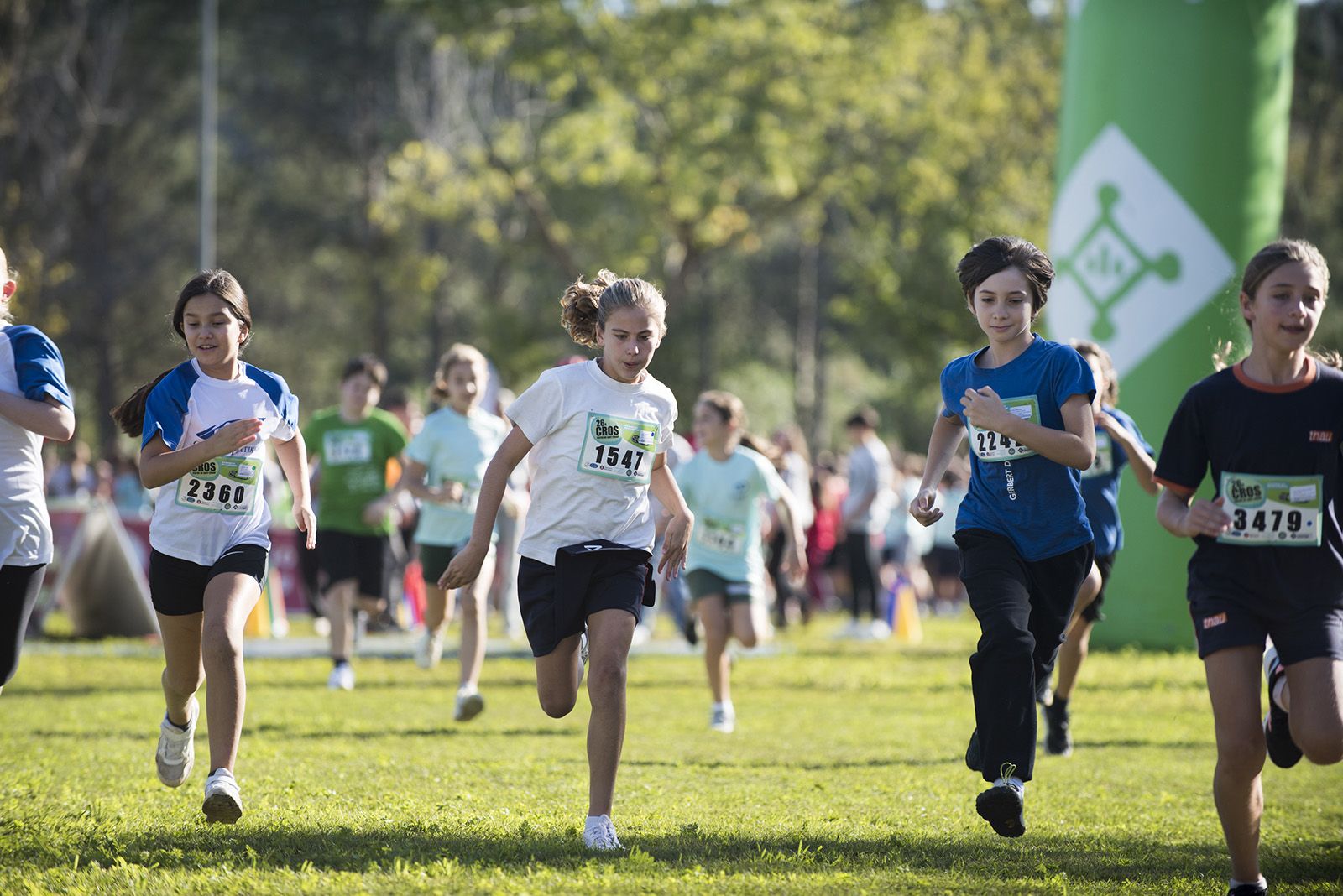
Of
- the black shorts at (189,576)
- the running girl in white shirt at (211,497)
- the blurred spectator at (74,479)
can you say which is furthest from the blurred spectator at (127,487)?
the black shorts at (189,576)

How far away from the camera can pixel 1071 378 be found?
5680 millimetres

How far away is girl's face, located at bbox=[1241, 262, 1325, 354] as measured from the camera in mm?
5035

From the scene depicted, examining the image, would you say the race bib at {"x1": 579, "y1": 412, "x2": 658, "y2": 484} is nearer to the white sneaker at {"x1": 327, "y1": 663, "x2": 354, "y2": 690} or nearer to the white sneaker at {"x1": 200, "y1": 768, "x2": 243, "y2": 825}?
the white sneaker at {"x1": 200, "y1": 768, "x2": 243, "y2": 825}

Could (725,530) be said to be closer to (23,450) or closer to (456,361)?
(456,361)

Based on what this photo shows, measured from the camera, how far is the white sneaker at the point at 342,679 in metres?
11.6

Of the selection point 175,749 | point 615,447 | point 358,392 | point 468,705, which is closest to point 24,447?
point 175,749

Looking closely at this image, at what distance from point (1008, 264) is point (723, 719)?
4.81 m

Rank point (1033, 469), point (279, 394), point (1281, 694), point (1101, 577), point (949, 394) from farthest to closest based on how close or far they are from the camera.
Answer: point (1101, 577) → point (279, 394) → point (949, 394) → point (1033, 469) → point (1281, 694)

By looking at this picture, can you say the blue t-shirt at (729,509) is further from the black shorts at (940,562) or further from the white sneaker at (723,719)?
the black shorts at (940,562)

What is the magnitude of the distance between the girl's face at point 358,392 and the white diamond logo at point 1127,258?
285 inches

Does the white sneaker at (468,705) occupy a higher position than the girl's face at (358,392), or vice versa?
the girl's face at (358,392)

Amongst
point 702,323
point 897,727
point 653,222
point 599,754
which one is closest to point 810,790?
point 599,754

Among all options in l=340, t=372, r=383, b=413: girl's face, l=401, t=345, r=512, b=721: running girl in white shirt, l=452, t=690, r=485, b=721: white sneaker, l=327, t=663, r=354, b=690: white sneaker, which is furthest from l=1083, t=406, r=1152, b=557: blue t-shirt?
l=327, t=663, r=354, b=690: white sneaker

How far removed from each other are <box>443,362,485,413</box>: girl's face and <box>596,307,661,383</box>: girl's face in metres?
4.68
